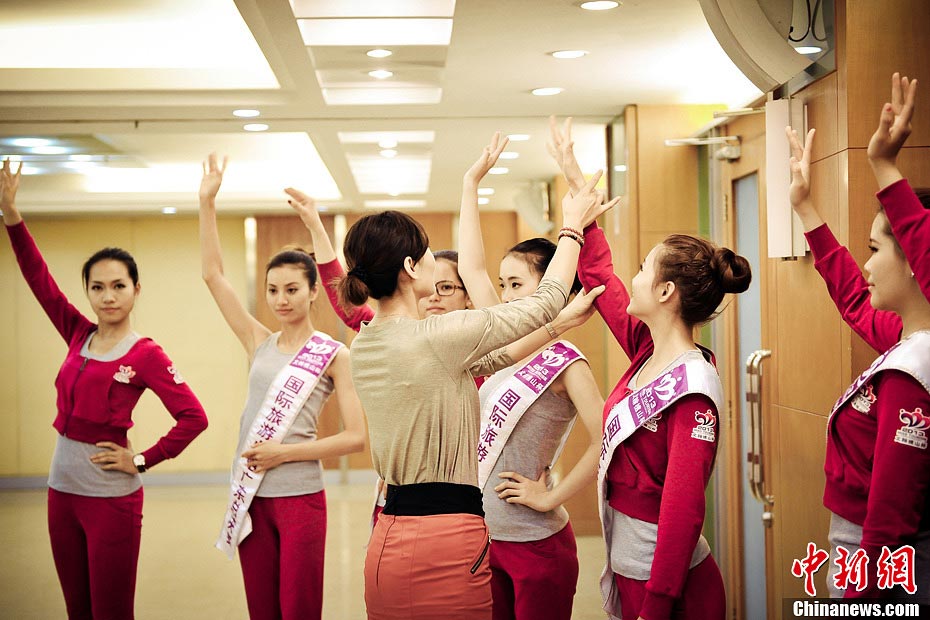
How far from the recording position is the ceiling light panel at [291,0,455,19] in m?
2.87

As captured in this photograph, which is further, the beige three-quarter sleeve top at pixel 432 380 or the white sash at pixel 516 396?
the white sash at pixel 516 396

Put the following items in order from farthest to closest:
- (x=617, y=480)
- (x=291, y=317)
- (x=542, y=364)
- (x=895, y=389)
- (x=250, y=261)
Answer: (x=250, y=261), (x=291, y=317), (x=542, y=364), (x=617, y=480), (x=895, y=389)

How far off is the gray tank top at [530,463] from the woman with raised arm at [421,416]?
1.49ft

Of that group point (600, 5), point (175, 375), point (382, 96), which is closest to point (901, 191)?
point (600, 5)

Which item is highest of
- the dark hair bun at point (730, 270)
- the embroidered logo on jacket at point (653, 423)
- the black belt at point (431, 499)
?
the dark hair bun at point (730, 270)

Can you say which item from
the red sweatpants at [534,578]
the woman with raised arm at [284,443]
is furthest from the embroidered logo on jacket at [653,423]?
the woman with raised arm at [284,443]

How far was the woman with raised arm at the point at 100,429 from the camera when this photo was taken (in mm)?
2861

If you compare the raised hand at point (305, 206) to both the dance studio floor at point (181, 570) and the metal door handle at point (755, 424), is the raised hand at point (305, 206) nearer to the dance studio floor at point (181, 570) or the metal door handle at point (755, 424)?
the metal door handle at point (755, 424)

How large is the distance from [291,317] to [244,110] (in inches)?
55.6

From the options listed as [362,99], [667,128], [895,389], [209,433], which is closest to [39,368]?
[209,433]

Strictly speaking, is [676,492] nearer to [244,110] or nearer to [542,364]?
[542,364]

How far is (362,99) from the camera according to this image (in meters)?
3.89

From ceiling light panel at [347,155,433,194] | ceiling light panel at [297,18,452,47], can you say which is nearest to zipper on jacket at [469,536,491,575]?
ceiling light panel at [297,18,452,47]

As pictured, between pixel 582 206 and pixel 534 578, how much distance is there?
2.85 feet
